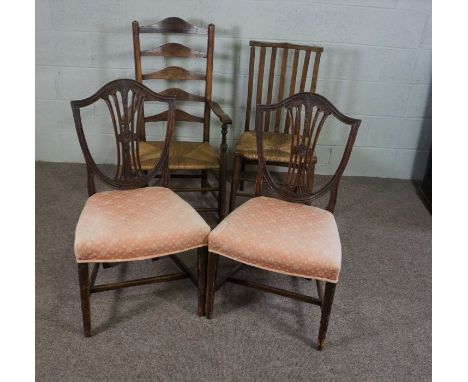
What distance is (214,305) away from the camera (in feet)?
5.79

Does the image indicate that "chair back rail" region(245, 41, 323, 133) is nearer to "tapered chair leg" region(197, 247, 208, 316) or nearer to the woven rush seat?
the woven rush seat

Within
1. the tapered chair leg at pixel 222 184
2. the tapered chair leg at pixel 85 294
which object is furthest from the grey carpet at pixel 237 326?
the tapered chair leg at pixel 222 184

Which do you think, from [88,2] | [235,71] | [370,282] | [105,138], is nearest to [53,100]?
[105,138]

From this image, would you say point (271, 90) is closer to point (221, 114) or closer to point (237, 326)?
point (221, 114)

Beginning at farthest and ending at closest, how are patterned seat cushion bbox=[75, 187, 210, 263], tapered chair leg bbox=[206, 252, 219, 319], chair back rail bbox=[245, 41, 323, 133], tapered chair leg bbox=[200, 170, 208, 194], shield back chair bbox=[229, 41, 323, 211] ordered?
tapered chair leg bbox=[200, 170, 208, 194]
chair back rail bbox=[245, 41, 323, 133]
shield back chair bbox=[229, 41, 323, 211]
tapered chair leg bbox=[206, 252, 219, 319]
patterned seat cushion bbox=[75, 187, 210, 263]

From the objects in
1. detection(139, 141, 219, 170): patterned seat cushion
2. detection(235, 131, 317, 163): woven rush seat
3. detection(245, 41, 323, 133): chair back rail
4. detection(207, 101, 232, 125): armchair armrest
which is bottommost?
detection(139, 141, 219, 170): patterned seat cushion

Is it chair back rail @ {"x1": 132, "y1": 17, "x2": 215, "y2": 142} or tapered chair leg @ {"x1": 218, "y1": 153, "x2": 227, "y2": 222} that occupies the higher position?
chair back rail @ {"x1": 132, "y1": 17, "x2": 215, "y2": 142}

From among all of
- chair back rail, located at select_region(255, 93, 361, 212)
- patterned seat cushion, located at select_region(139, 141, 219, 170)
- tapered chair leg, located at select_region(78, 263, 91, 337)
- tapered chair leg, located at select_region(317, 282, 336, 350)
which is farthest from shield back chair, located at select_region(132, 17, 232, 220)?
tapered chair leg, located at select_region(317, 282, 336, 350)

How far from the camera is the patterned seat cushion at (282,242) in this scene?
4.62ft

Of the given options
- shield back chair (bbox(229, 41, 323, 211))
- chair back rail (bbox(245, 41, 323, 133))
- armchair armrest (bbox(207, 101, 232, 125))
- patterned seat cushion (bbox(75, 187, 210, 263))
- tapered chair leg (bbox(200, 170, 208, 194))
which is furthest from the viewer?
tapered chair leg (bbox(200, 170, 208, 194))

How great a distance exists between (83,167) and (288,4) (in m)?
1.72

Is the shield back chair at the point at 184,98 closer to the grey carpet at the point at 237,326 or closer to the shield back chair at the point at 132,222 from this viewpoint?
the shield back chair at the point at 132,222

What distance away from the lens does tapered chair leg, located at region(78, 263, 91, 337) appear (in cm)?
144

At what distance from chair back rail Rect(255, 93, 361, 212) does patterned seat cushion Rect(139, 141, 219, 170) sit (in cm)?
41
